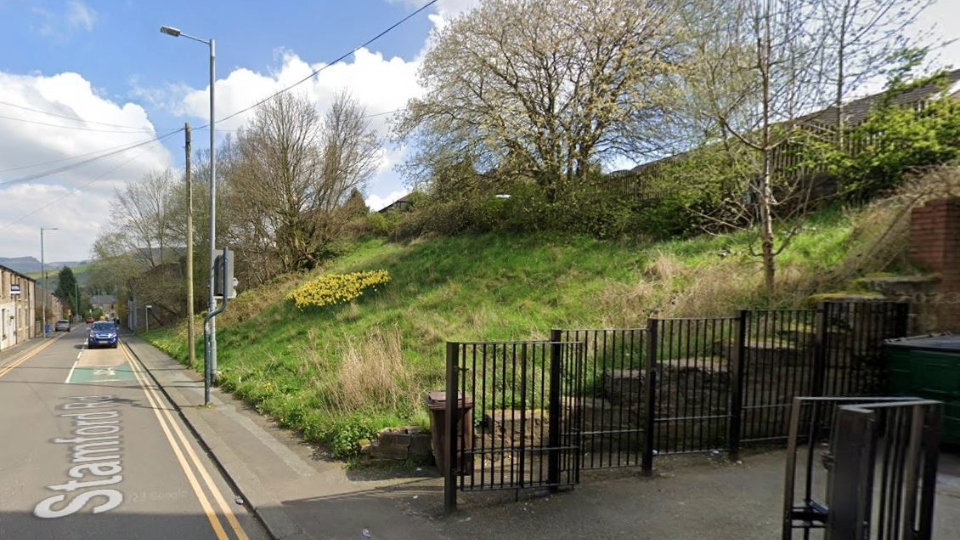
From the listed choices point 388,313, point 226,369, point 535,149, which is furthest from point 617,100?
point 226,369

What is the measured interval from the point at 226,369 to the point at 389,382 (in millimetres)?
8332

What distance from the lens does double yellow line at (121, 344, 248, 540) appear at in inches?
193

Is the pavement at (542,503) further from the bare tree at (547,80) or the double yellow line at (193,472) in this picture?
the bare tree at (547,80)

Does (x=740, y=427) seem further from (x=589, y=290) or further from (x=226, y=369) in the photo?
(x=226, y=369)

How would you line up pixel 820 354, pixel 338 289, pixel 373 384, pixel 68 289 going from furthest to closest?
pixel 68 289 → pixel 338 289 → pixel 373 384 → pixel 820 354

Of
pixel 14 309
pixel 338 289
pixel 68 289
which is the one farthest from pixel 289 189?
pixel 68 289

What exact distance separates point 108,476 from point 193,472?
936mm

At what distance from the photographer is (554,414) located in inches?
197

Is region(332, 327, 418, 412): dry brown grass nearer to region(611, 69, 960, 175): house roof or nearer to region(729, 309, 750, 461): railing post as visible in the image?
region(729, 309, 750, 461): railing post

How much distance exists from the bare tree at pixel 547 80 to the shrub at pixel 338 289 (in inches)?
225

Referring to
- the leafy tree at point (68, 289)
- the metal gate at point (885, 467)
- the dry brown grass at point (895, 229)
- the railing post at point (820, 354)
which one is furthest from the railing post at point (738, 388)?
the leafy tree at point (68, 289)

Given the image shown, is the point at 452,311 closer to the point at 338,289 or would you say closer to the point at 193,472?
the point at 338,289

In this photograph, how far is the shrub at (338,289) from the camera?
1692 cm

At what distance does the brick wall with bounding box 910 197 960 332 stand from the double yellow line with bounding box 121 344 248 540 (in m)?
8.39
